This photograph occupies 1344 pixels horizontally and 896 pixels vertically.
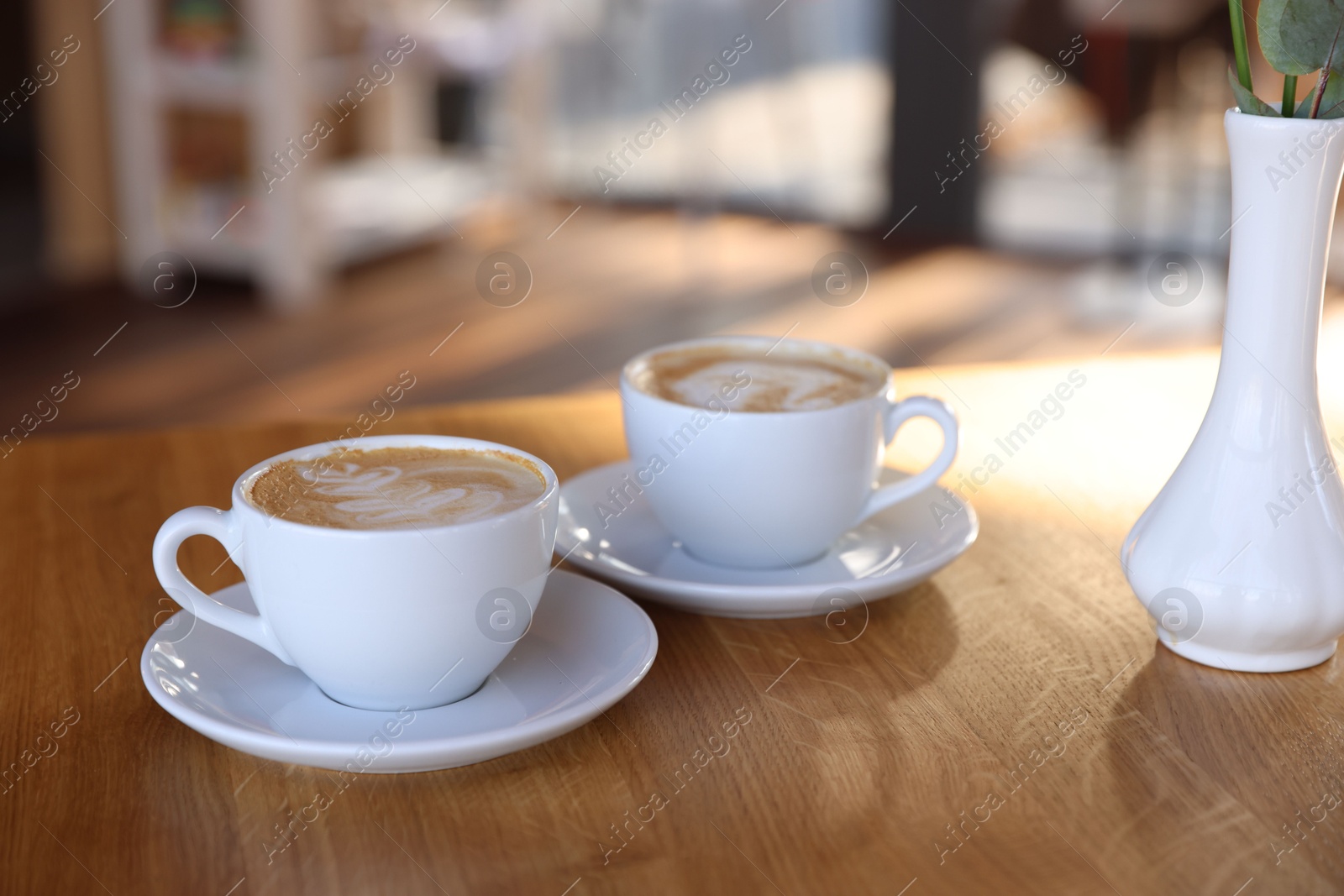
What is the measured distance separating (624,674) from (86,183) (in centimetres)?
353

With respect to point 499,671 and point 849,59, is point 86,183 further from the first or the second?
point 499,671

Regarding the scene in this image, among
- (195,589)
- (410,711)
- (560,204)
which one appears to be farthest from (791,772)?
(560,204)

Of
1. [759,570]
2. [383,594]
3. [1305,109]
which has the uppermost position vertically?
[1305,109]

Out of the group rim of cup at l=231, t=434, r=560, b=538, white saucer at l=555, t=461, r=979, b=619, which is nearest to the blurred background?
white saucer at l=555, t=461, r=979, b=619

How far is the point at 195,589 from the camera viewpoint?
62 centimetres

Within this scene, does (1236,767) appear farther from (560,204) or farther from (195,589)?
(560,204)

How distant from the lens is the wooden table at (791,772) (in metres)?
0.51

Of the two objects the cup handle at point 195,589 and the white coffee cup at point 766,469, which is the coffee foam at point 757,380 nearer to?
the white coffee cup at point 766,469

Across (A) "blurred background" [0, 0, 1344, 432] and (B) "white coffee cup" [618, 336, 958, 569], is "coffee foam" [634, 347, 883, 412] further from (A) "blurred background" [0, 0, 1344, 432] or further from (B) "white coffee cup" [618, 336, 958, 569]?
(A) "blurred background" [0, 0, 1344, 432]

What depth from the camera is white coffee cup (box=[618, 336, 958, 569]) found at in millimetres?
721

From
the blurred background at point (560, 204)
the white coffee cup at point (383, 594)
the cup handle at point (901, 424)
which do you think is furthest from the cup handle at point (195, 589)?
the blurred background at point (560, 204)

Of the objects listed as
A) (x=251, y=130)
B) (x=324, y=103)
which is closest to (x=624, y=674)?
(x=251, y=130)

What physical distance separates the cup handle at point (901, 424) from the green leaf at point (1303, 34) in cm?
26

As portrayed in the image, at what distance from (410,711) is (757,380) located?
0.31 m
